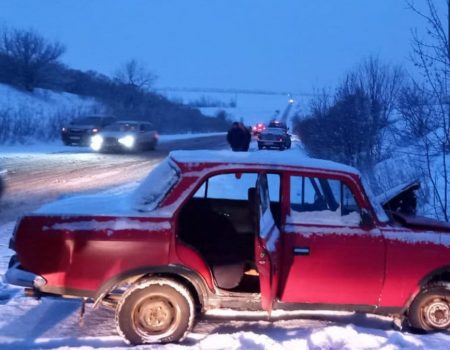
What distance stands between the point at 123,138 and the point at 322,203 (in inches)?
1027

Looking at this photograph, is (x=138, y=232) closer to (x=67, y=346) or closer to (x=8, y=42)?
(x=67, y=346)

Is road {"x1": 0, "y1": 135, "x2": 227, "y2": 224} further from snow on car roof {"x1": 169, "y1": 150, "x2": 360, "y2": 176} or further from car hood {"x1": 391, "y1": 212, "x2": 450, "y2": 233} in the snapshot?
car hood {"x1": 391, "y1": 212, "x2": 450, "y2": 233}

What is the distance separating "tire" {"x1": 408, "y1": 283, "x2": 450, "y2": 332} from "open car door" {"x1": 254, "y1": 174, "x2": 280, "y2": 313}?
1.27m

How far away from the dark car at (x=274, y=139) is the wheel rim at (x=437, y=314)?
1388 inches

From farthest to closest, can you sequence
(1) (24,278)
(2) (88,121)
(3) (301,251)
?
(2) (88,121)
(3) (301,251)
(1) (24,278)

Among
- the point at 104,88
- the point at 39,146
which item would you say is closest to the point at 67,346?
the point at 39,146

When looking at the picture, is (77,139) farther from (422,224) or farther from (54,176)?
(422,224)

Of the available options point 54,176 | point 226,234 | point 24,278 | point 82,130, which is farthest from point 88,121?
point 24,278

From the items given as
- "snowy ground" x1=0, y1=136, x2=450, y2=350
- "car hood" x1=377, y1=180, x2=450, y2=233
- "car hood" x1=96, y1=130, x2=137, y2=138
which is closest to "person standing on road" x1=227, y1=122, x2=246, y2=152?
"car hood" x1=96, y1=130, x2=137, y2=138

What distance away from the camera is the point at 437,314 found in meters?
4.99

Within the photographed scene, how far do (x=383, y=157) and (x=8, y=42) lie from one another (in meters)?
45.2

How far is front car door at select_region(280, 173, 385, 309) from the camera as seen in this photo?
4.75 metres

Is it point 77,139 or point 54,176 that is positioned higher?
point 77,139

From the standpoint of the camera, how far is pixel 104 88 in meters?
68.4
